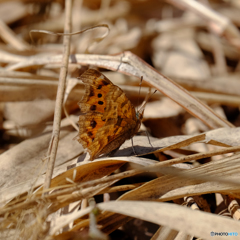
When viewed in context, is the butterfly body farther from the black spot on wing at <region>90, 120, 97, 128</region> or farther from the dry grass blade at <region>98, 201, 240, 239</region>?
the dry grass blade at <region>98, 201, 240, 239</region>

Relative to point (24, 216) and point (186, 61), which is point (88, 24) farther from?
point (24, 216)

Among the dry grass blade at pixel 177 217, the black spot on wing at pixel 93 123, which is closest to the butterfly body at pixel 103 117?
the black spot on wing at pixel 93 123

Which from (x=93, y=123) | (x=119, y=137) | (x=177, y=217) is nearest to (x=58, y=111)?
(x=93, y=123)

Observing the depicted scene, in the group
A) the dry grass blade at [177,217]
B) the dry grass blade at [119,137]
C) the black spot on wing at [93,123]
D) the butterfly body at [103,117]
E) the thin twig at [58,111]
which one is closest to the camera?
the dry grass blade at [177,217]

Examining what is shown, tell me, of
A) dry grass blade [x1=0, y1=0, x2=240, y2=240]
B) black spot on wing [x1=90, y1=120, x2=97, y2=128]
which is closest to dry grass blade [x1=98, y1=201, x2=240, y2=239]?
dry grass blade [x1=0, y1=0, x2=240, y2=240]

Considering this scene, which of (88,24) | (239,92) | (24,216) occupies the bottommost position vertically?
(239,92)

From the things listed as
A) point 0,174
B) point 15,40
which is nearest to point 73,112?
point 0,174

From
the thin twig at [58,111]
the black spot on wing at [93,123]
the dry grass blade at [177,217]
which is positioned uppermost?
the thin twig at [58,111]

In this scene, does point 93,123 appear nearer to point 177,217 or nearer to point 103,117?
point 103,117

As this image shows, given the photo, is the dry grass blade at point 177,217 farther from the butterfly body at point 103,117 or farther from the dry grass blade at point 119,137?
the butterfly body at point 103,117

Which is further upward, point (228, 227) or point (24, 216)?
point (24, 216)
